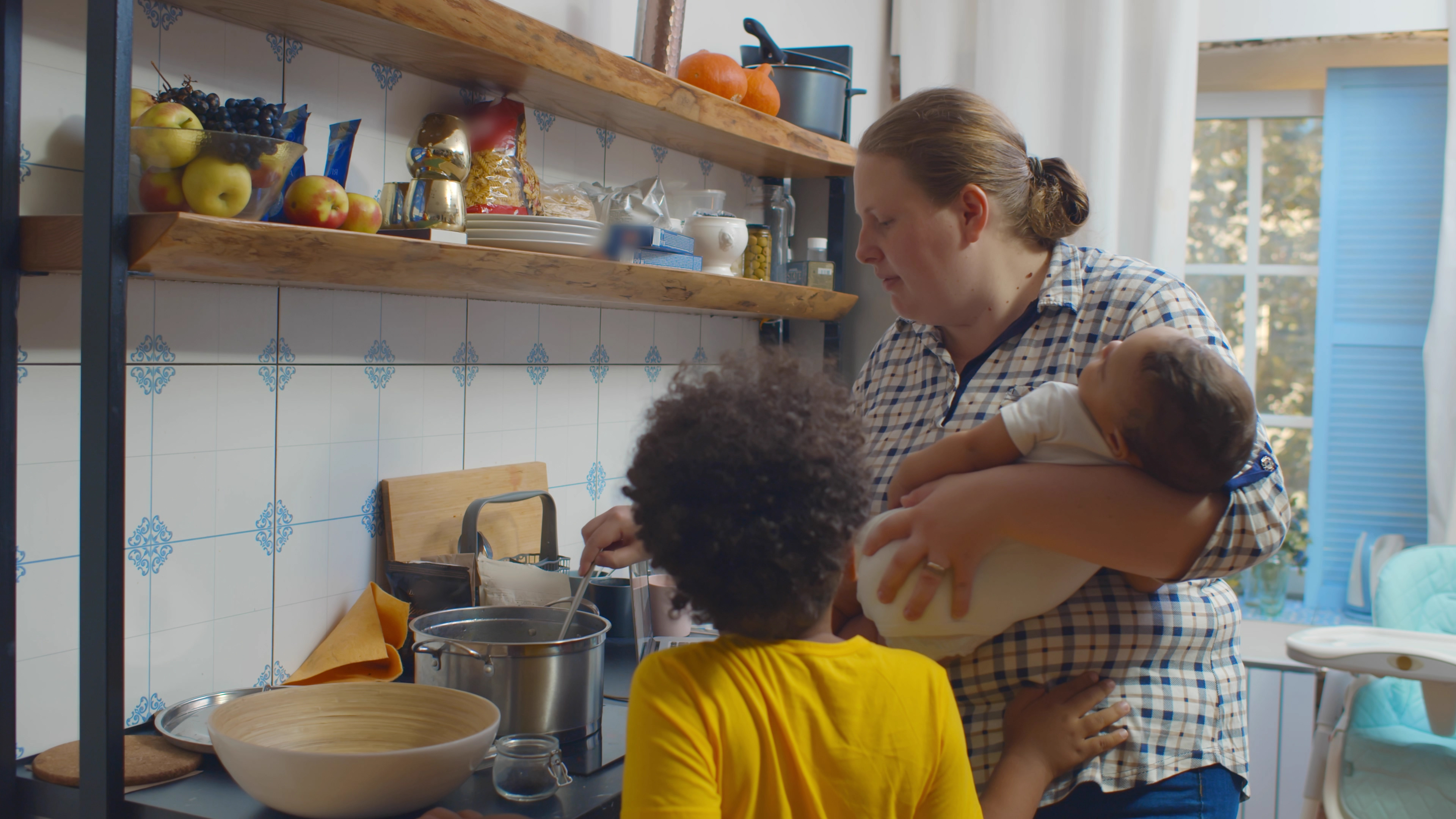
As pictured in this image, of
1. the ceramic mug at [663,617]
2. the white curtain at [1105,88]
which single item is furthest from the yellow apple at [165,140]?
the white curtain at [1105,88]

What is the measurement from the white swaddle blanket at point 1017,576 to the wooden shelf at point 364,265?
0.71 metres

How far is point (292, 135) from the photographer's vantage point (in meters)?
1.26

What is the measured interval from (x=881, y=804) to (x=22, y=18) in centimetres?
121

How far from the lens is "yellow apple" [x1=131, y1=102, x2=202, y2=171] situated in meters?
1.07

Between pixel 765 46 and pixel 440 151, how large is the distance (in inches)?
37.9

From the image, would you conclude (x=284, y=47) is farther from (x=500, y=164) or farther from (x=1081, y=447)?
(x=1081, y=447)

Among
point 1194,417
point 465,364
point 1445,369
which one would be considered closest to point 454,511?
point 465,364

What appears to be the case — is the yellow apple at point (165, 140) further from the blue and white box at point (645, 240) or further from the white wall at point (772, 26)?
the white wall at point (772, 26)

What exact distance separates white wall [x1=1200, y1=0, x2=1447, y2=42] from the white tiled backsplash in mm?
1761

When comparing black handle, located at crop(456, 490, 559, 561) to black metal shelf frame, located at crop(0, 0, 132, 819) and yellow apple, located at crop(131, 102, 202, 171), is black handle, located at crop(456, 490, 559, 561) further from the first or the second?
yellow apple, located at crop(131, 102, 202, 171)

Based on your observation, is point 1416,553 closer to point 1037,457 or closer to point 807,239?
point 807,239

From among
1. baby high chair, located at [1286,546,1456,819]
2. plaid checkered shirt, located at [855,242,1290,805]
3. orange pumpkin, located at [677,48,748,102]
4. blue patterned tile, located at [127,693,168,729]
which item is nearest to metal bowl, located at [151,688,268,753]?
blue patterned tile, located at [127,693,168,729]

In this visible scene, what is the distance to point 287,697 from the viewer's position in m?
1.15

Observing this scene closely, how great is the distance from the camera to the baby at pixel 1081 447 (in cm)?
91
